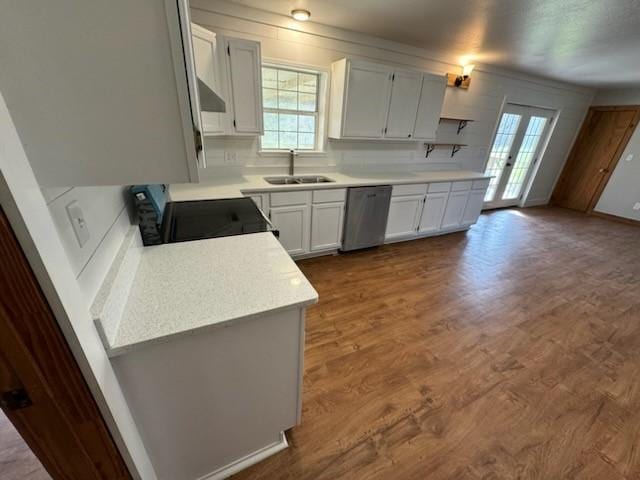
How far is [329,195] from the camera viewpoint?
281 cm

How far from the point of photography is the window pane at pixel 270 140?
9.75 ft

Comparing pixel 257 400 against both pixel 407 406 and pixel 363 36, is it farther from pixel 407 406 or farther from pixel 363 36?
pixel 363 36

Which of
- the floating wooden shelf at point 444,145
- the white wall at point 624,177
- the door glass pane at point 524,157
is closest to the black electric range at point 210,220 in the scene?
the floating wooden shelf at point 444,145

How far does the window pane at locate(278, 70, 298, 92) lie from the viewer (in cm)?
285

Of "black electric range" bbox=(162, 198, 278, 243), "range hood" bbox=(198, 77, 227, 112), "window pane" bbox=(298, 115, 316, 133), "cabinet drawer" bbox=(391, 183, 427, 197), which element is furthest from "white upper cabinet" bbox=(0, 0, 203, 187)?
"cabinet drawer" bbox=(391, 183, 427, 197)

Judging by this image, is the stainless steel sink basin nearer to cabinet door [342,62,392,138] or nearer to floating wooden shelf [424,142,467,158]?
cabinet door [342,62,392,138]

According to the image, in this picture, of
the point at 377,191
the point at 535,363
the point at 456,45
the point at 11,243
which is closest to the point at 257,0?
the point at 377,191

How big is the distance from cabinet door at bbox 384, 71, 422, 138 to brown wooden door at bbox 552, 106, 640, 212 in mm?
4868

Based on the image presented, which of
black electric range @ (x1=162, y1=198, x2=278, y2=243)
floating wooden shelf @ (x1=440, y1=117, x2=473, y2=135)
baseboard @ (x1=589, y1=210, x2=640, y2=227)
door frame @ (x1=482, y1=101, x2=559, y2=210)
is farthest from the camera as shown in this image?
baseboard @ (x1=589, y1=210, x2=640, y2=227)

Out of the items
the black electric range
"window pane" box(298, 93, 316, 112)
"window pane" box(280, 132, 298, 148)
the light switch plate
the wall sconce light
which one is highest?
the wall sconce light

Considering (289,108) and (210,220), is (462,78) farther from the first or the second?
(210,220)

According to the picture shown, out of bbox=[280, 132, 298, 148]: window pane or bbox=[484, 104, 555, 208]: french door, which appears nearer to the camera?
bbox=[280, 132, 298, 148]: window pane

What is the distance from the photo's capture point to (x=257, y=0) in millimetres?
2242

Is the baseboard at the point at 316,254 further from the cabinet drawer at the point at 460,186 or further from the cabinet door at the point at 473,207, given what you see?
the cabinet door at the point at 473,207
